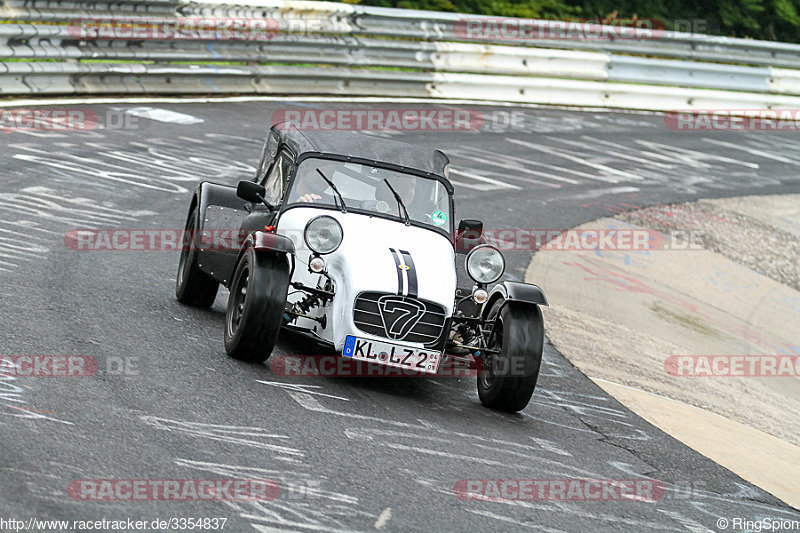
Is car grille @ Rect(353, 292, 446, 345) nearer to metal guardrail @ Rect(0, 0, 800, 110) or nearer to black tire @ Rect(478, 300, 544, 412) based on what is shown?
black tire @ Rect(478, 300, 544, 412)

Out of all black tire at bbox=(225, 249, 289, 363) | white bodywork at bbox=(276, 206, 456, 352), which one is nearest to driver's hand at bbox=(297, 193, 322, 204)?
white bodywork at bbox=(276, 206, 456, 352)

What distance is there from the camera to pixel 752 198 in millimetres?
18250

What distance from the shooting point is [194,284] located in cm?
912

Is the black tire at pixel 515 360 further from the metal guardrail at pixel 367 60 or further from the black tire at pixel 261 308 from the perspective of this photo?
the metal guardrail at pixel 367 60

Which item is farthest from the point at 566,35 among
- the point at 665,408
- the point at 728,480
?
the point at 728,480

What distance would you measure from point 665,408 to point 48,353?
4.50 metres

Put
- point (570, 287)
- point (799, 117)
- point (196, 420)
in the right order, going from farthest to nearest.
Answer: point (799, 117), point (570, 287), point (196, 420)

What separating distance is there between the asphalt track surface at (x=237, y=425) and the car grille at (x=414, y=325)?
16.4 inches

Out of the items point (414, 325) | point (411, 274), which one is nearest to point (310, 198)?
point (411, 274)

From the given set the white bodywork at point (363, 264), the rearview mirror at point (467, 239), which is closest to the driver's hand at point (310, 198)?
the white bodywork at point (363, 264)

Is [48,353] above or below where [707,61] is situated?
below

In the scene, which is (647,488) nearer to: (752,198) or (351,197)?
(351,197)

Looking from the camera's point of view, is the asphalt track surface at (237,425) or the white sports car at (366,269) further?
the white sports car at (366,269)

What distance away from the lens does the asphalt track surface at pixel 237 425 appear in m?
5.56
